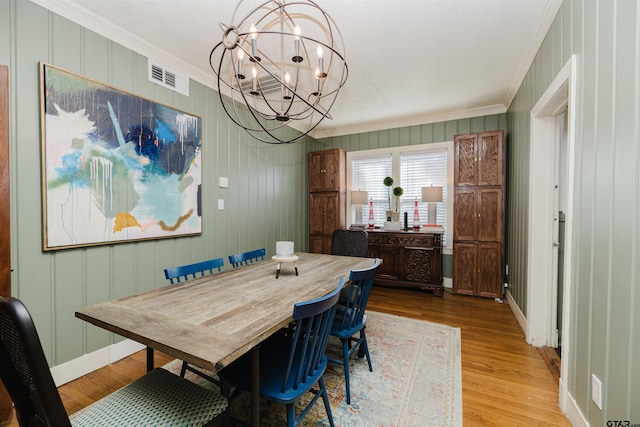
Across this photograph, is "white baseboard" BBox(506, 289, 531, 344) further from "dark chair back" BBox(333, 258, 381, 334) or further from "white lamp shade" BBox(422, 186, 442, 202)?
"dark chair back" BBox(333, 258, 381, 334)

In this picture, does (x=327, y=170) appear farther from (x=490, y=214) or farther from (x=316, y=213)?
(x=490, y=214)

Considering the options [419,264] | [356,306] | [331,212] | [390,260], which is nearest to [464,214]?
[419,264]

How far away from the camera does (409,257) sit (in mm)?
4270

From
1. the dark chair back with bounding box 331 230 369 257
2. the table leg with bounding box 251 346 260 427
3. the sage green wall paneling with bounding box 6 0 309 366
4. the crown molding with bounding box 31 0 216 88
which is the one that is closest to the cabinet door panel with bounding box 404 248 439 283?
the dark chair back with bounding box 331 230 369 257

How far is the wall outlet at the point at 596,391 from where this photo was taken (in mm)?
1373

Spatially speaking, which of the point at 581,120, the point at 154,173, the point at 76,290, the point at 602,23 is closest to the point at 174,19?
the point at 154,173

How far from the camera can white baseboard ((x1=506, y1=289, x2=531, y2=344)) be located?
2737mm

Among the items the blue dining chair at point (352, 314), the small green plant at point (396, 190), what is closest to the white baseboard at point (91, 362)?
the blue dining chair at point (352, 314)

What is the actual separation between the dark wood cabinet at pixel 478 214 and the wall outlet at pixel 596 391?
2.55 m

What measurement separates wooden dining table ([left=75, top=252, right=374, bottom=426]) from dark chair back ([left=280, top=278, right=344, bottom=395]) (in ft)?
0.39

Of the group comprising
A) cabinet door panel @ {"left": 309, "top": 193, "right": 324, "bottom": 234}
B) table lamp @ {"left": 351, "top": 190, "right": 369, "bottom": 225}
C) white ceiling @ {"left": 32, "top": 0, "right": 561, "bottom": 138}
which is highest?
white ceiling @ {"left": 32, "top": 0, "right": 561, "bottom": 138}

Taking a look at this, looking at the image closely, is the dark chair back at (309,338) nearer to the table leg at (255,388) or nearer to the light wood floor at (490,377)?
the table leg at (255,388)

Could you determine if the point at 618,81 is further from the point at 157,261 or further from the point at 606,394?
the point at 157,261

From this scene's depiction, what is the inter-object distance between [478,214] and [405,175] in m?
1.33
